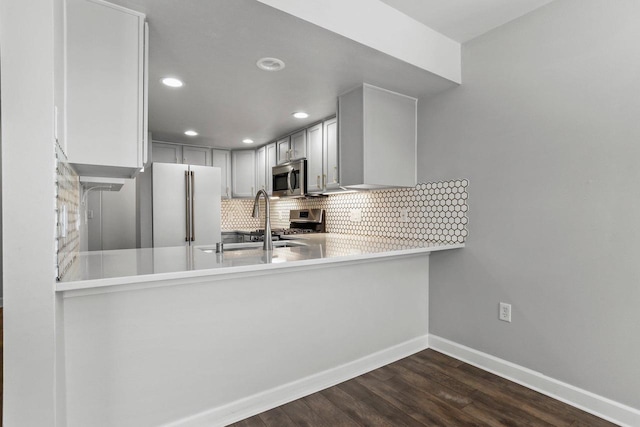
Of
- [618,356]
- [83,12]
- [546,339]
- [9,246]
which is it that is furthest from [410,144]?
[9,246]

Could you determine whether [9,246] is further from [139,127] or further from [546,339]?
[546,339]

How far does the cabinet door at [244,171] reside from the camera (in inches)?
197

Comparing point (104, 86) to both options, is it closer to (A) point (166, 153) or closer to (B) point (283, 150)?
(B) point (283, 150)

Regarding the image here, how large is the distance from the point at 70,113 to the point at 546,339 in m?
2.87

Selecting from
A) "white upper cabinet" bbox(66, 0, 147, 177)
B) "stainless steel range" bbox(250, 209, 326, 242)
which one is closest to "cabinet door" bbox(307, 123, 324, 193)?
"stainless steel range" bbox(250, 209, 326, 242)

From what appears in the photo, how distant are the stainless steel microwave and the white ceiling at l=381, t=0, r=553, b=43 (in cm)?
Answer: 192

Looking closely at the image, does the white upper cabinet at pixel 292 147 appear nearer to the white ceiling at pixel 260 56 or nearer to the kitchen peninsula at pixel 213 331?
the white ceiling at pixel 260 56

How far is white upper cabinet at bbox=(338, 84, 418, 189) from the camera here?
104 inches

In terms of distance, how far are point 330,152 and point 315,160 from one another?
26 cm

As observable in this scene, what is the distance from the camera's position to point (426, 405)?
1985mm

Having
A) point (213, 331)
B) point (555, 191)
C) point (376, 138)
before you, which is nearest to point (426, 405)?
point (213, 331)

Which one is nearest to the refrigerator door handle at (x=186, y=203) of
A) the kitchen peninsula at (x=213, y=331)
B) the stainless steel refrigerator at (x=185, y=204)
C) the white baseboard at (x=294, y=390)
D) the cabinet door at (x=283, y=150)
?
the stainless steel refrigerator at (x=185, y=204)

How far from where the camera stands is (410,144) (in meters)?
2.92

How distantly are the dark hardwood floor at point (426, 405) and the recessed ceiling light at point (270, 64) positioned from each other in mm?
2109
